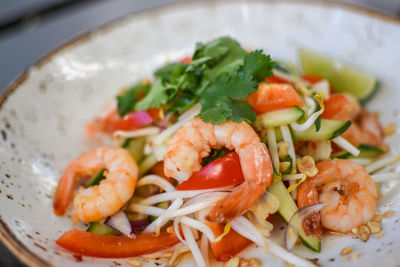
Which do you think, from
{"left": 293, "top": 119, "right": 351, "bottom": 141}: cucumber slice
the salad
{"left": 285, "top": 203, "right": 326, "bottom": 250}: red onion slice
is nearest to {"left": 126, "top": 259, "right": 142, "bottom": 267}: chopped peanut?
the salad

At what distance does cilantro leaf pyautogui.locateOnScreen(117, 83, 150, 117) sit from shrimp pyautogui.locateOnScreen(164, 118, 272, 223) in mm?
717

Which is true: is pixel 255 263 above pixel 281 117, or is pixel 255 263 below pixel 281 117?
below

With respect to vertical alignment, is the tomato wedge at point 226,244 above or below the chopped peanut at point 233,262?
above

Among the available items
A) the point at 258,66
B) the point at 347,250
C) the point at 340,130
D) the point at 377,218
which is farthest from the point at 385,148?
the point at 258,66

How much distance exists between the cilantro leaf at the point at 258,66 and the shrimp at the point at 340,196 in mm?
618

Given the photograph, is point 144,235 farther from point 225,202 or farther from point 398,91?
point 398,91

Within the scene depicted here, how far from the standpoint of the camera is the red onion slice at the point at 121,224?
2.03 meters

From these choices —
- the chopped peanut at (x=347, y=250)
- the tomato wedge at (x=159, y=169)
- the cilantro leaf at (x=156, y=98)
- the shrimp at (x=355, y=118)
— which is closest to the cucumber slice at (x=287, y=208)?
the chopped peanut at (x=347, y=250)

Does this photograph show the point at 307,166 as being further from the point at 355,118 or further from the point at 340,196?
the point at 355,118

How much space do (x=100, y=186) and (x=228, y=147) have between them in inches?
28.6

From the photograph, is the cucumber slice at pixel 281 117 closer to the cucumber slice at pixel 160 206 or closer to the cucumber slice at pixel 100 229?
the cucumber slice at pixel 160 206

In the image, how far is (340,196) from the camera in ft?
6.27

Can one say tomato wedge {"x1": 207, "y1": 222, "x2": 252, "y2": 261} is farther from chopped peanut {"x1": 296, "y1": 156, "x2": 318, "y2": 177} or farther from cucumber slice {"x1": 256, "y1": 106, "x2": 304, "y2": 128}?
cucumber slice {"x1": 256, "y1": 106, "x2": 304, "y2": 128}

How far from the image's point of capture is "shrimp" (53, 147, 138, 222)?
78.5 inches
